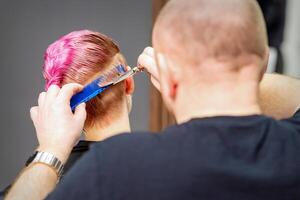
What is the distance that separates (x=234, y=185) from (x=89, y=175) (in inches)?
7.9

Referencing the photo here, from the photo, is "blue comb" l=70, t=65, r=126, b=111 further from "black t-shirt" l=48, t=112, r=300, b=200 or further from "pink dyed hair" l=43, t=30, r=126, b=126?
"black t-shirt" l=48, t=112, r=300, b=200

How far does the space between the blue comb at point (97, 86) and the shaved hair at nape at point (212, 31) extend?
1.21 feet

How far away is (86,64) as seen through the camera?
1.19m

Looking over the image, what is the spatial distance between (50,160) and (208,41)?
403 mm

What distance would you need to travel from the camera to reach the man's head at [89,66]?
1.19 metres

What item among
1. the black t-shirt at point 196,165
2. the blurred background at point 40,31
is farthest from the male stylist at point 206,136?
the blurred background at point 40,31

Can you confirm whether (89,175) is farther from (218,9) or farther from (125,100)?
(125,100)

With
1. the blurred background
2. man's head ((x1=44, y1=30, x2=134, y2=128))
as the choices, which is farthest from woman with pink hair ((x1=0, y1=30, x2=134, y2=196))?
the blurred background

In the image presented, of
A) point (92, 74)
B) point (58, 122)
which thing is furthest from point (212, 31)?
point (92, 74)

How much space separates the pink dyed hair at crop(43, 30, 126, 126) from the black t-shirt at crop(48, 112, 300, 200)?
47 centimetres

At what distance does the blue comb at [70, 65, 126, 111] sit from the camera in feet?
3.51

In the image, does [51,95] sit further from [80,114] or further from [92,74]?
[92,74]

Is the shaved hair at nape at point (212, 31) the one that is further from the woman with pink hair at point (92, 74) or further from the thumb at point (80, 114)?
the woman with pink hair at point (92, 74)

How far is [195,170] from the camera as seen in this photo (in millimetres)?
704
